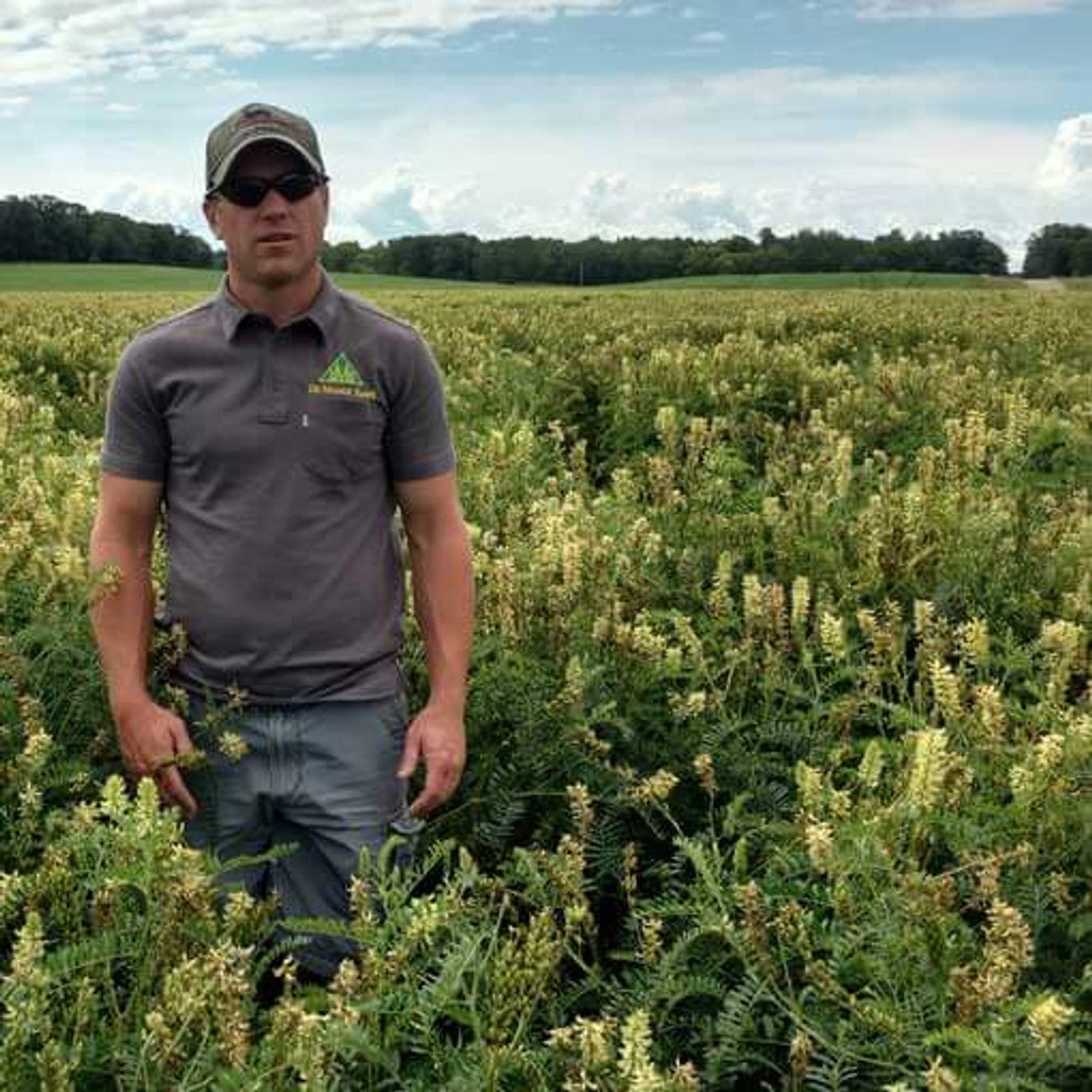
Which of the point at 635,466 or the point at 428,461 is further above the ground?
the point at 428,461

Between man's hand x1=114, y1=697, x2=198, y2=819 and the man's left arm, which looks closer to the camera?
man's hand x1=114, y1=697, x2=198, y2=819

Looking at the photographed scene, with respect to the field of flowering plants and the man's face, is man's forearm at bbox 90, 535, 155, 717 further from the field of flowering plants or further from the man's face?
the man's face

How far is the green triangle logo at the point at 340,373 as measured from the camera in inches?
135

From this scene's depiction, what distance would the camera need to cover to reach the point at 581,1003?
3.02 m

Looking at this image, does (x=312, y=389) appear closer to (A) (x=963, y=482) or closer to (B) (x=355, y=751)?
(B) (x=355, y=751)

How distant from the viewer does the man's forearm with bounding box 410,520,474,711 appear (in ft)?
12.1

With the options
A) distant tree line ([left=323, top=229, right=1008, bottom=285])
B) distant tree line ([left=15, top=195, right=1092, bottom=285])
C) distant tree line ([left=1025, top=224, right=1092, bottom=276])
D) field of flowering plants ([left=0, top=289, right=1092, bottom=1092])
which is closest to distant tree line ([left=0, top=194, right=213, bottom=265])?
distant tree line ([left=15, top=195, right=1092, bottom=285])

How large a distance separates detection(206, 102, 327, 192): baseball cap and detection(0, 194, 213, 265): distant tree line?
298ft

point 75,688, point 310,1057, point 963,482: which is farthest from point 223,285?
point 963,482

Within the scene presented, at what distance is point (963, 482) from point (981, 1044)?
158 inches

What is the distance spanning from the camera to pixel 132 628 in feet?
11.5

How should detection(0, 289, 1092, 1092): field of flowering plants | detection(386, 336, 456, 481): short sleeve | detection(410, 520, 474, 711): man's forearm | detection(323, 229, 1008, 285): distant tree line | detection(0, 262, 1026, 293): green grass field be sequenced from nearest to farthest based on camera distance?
detection(0, 289, 1092, 1092): field of flowering plants
detection(386, 336, 456, 481): short sleeve
detection(410, 520, 474, 711): man's forearm
detection(0, 262, 1026, 293): green grass field
detection(323, 229, 1008, 285): distant tree line

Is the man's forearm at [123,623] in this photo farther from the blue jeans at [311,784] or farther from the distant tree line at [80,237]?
the distant tree line at [80,237]

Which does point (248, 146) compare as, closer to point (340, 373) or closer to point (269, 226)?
point (269, 226)
